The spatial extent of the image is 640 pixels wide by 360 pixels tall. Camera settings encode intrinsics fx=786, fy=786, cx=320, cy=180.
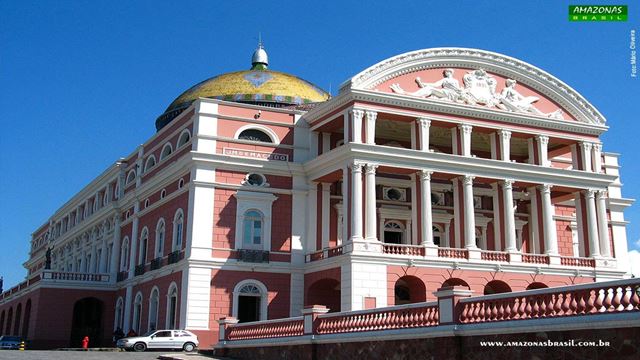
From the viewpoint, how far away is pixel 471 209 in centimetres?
3372

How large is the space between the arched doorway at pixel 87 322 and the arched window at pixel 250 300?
12498 millimetres

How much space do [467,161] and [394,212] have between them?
4545mm

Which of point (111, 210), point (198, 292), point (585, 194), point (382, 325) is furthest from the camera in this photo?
point (111, 210)

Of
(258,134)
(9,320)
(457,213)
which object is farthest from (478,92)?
(9,320)

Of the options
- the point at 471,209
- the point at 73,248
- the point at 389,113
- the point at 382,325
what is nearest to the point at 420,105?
the point at 389,113

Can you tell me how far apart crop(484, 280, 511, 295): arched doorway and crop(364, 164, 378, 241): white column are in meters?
5.84

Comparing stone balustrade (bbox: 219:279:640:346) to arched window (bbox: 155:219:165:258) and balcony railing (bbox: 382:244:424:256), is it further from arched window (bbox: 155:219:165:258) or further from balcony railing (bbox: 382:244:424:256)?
arched window (bbox: 155:219:165:258)

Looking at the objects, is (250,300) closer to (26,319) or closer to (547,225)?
(547,225)

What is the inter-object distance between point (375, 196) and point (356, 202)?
2647 millimetres

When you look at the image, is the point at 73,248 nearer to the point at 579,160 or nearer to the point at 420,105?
the point at 420,105

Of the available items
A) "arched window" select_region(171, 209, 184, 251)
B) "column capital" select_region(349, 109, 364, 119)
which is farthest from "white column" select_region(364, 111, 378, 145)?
"arched window" select_region(171, 209, 184, 251)

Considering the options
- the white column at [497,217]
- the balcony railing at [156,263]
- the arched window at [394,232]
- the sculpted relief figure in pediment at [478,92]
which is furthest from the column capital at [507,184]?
the balcony railing at [156,263]

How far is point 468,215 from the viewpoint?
33688mm

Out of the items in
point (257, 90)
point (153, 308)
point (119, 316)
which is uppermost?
point (257, 90)
